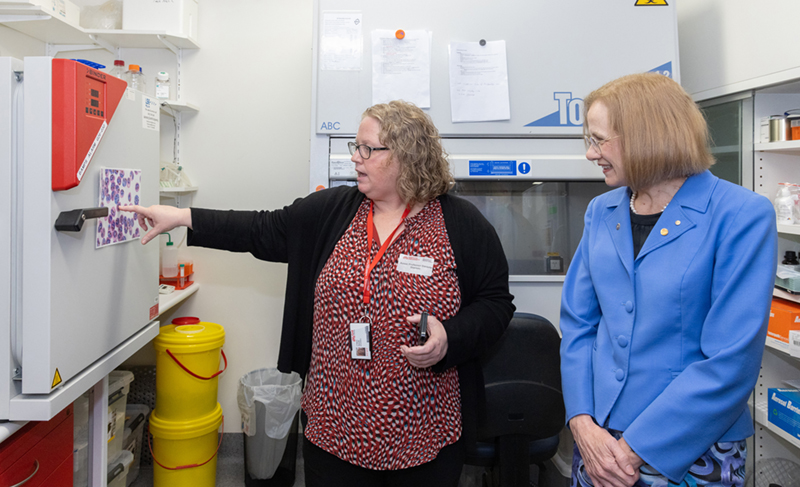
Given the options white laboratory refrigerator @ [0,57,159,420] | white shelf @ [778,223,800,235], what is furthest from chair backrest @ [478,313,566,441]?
white laboratory refrigerator @ [0,57,159,420]

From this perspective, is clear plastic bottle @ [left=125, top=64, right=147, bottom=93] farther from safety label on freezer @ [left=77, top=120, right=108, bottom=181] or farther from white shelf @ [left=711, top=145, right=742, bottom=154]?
white shelf @ [left=711, top=145, right=742, bottom=154]

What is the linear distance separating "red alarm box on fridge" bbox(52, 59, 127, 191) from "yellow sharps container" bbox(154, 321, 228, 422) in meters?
1.19

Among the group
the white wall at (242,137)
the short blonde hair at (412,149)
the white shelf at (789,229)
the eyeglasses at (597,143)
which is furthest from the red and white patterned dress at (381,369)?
the white wall at (242,137)

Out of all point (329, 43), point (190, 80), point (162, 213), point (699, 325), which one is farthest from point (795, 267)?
point (190, 80)

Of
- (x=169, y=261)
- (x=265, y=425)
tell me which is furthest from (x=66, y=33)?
(x=265, y=425)

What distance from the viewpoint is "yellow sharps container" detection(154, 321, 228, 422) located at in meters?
2.10

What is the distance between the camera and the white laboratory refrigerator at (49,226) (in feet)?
3.23

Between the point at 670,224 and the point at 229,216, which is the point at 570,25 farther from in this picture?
the point at 229,216

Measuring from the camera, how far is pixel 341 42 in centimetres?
186

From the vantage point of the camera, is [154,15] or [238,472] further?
[238,472]

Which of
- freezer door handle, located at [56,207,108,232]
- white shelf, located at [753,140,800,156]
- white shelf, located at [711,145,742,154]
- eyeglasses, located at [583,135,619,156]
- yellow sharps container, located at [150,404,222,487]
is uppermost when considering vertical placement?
white shelf, located at [711,145,742,154]

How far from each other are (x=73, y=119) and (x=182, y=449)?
5.29ft

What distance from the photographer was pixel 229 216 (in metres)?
1.40

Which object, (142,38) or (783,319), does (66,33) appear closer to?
(142,38)
